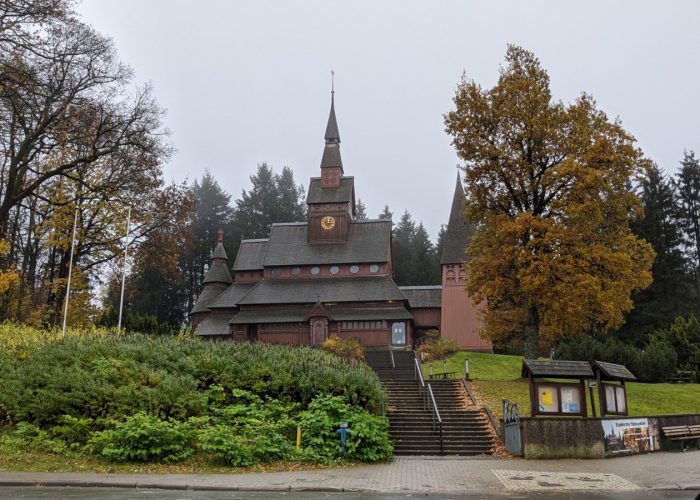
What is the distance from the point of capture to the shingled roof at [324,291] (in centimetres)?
4228

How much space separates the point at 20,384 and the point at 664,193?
51172 mm

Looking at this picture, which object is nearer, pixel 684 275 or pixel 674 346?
pixel 674 346

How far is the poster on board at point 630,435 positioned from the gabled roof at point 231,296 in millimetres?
31538

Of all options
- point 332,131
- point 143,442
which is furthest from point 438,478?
point 332,131

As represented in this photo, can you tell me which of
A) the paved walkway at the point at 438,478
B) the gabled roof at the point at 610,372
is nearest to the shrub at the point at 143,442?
the paved walkway at the point at 438,478

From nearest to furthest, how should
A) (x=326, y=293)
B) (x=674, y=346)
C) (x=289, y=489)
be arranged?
(x=289, y=489), (x=674, y=346), (x=326, y=293)

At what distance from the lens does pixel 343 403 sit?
1812 centimetres

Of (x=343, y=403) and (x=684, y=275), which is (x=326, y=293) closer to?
(x=343, y=403)

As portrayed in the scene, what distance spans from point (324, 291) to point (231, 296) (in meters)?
8.21

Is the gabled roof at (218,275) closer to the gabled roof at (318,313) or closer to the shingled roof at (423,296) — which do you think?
the gabled roof at (318,313)

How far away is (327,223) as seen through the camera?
1898 inches

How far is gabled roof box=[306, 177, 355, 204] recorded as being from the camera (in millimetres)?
48406

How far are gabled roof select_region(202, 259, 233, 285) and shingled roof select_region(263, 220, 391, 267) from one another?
5.61m

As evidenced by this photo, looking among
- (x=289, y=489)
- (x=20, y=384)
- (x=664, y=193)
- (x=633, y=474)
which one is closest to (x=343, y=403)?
(x=289, y=489)
